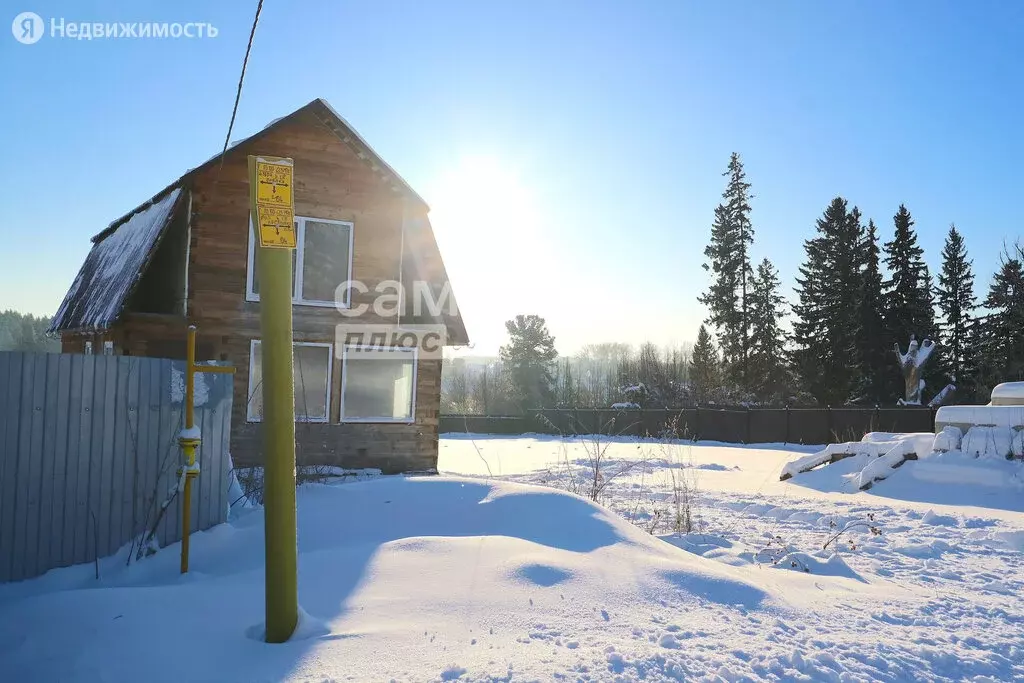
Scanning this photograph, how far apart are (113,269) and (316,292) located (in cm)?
479

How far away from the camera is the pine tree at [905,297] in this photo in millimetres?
36406

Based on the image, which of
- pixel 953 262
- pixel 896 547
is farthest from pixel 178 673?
pixel 953 262

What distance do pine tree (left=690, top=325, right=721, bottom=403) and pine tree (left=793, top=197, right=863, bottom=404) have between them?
15.6 ft

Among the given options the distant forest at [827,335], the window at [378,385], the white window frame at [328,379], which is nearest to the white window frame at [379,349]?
the window at [378,385]

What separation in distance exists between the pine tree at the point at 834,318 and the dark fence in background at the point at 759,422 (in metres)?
12.9

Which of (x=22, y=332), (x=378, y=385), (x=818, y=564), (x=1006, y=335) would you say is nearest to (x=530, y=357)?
(x=1006, y=335)

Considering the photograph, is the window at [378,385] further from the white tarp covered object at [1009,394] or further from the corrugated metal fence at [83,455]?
the white tarp covered object at [1009,394]

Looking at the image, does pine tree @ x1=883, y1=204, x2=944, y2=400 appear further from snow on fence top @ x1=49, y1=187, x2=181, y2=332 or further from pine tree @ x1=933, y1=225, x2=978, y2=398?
snow on fence top @ x1=49, y1=187, x2=181, y2=332

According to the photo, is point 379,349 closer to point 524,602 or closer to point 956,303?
point 524,602

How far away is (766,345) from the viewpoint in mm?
41812

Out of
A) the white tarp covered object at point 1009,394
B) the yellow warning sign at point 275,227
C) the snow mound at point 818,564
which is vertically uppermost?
the yellow warning sign at point 275,227

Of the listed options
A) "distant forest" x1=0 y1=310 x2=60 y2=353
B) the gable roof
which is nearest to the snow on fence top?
the gable roof

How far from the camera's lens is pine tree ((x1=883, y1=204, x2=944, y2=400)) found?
36.4 m

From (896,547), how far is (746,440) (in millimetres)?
20690
